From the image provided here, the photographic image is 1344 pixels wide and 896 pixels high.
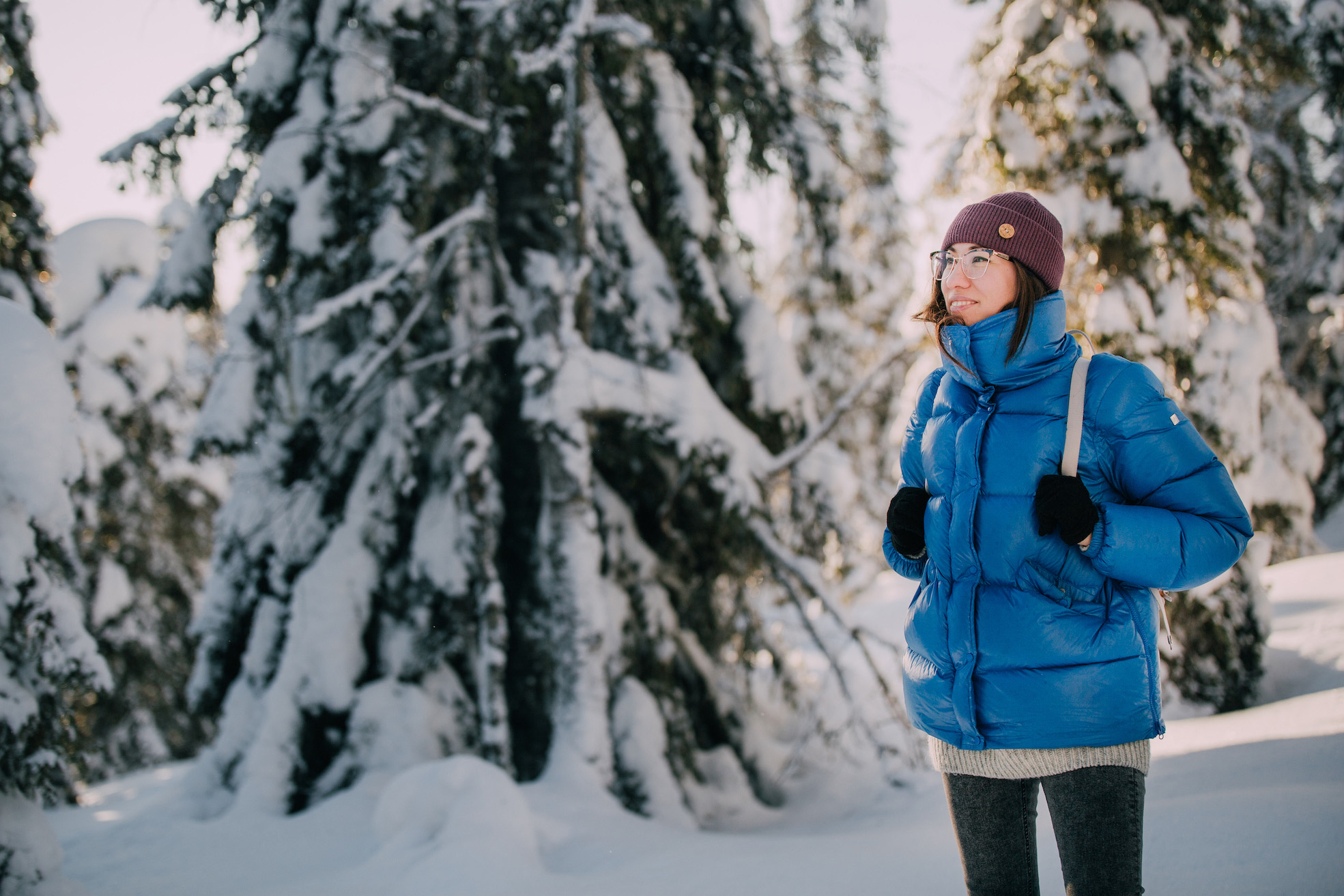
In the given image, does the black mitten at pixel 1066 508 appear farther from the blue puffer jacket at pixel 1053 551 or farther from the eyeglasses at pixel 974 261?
the eyeglasses at pixel 974 261

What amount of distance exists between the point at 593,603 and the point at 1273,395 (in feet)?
24.9

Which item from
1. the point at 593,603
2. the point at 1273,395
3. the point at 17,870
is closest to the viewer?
the point at 17,870

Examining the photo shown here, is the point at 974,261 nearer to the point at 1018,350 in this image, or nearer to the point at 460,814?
the point at 1018,350

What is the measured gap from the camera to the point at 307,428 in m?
4.86

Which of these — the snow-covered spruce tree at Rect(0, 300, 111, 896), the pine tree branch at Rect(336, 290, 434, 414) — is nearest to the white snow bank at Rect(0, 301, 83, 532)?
the snow-covered spruce tree at Rect(0, 300, 111, 896)

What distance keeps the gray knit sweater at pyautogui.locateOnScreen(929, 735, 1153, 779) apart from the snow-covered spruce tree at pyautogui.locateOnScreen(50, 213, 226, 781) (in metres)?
10.3

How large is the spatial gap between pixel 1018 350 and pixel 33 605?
11.8ft

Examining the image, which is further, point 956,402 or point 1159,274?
point 1159,274

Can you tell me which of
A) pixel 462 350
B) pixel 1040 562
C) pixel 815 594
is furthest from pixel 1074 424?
pixel 462 350

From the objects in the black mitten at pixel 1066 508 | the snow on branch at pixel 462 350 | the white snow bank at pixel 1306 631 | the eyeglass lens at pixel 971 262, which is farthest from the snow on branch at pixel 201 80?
the white snow bank at pixel 1306 631

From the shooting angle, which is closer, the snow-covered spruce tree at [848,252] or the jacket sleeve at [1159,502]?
the jacket sleeve at [1159,502]

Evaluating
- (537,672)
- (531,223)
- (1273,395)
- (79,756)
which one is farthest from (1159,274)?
(79,756)

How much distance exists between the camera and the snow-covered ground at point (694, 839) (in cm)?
262

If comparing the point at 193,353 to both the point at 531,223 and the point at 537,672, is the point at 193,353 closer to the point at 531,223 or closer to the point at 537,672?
the point at 531,223
